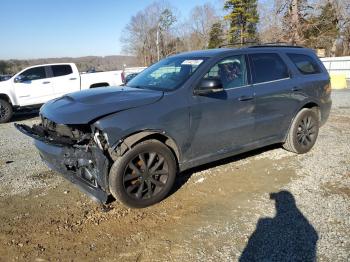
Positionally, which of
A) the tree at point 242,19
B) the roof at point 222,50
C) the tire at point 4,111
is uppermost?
the tree at point 242,19

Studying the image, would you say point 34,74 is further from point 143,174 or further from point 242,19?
point 242,19

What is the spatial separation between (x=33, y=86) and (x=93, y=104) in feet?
28.6

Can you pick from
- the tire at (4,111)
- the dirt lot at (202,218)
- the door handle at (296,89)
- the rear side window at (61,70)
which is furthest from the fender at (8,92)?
the door handle at (296,89)

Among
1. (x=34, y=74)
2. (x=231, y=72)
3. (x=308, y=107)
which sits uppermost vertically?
(x=231, y=72)

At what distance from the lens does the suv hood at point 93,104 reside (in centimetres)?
377

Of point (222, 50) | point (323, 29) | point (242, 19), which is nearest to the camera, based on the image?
point (222, 50)

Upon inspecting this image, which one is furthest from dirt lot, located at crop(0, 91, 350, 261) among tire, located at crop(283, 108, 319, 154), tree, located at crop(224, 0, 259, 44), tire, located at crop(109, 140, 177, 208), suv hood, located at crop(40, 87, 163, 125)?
tree, located at crop(224, 0, 259, 44)

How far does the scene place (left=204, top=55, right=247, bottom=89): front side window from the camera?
4.73 m

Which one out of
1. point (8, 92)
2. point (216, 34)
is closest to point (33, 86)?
point (8, 92)

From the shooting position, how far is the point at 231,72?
4906mm

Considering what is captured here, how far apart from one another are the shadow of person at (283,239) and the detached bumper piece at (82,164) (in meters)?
1.62

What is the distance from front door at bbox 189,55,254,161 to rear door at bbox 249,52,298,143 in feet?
0.61

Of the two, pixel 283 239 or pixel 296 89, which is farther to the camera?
pixel 296 89

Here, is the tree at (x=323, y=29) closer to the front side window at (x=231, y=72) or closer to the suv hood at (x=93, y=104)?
the front side window at (x=231, y=72)
